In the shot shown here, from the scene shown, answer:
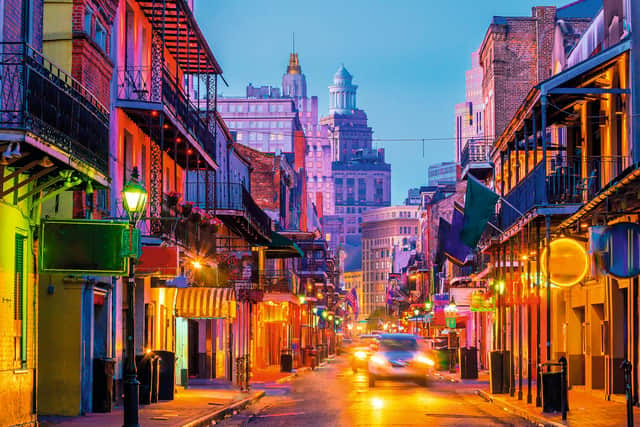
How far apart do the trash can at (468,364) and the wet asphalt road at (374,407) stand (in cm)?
349

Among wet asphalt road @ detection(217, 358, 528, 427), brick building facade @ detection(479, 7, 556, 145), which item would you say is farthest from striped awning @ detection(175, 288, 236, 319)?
brick building facade @ detection(479, 7, 556, 145)

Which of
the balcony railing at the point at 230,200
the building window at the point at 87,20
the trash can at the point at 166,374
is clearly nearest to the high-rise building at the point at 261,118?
the balcony railing at the point at 230,200

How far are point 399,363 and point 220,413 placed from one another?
12.1 meters

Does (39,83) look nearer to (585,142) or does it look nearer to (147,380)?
(147,380)

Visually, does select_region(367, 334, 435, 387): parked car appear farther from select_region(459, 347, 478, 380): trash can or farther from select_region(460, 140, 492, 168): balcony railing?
select_region(460, 140, 492, 168): balcony railing

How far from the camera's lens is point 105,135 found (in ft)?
65.3

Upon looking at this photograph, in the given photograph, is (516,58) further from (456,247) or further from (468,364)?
(468,364)

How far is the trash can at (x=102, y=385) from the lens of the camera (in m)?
23.9

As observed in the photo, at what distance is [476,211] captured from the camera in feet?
98.9

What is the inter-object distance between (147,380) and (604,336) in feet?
41.9

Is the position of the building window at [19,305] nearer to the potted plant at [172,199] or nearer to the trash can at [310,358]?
the potted plant at [172,199]

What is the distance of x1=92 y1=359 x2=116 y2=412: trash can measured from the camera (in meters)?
23.9

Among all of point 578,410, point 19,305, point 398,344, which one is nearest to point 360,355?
point 398,344

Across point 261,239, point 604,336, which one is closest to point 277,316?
point 261,239
